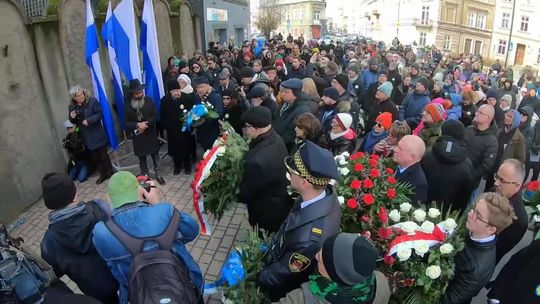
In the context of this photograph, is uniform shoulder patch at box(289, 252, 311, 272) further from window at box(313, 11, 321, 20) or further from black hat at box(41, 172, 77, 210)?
window at box(313, 11, 321, 20)

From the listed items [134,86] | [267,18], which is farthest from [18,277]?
[267,18]

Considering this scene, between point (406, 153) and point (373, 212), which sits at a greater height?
point (406, 153)

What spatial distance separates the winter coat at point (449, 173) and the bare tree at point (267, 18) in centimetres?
3771

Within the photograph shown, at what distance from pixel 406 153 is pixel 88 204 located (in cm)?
299

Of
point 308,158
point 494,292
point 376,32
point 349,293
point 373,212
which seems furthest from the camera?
point 376,32

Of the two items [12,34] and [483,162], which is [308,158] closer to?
[483,162]

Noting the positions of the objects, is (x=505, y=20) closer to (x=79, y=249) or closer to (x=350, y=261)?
(x=350, y=261)

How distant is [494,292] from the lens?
2.88 metres

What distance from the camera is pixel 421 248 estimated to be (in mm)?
2654

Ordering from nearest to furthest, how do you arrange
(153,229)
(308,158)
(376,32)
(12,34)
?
(153,229) → (308,158) → (12,34) → (376,32)

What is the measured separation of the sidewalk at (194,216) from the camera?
483cm

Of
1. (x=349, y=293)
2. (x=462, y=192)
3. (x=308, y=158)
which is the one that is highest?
(x=308, y=158)

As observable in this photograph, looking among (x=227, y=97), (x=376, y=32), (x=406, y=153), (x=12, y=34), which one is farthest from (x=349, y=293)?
(x=376, y=32)

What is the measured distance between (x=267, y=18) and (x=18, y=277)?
145ft
